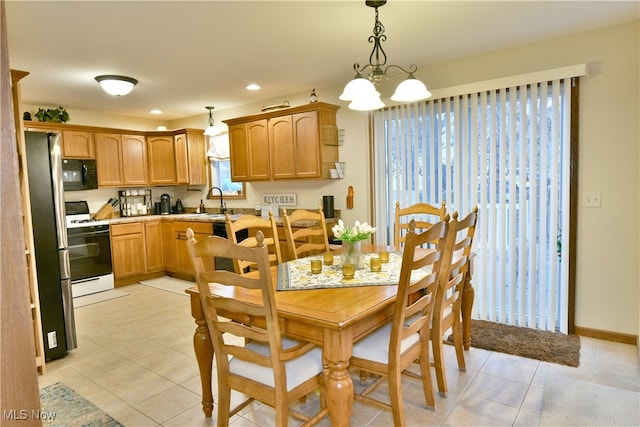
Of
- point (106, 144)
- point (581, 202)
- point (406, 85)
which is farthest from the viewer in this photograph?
point (106, 144)

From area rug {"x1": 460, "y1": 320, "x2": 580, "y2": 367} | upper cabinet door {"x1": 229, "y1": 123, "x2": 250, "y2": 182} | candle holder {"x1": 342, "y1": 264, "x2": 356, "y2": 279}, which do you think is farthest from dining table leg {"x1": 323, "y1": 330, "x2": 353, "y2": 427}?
upper cabinet door {"x1": 229, "y1": 123, "x2": 250, "y2": 182}

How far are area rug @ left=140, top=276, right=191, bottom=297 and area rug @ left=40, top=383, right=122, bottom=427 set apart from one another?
2361 mm

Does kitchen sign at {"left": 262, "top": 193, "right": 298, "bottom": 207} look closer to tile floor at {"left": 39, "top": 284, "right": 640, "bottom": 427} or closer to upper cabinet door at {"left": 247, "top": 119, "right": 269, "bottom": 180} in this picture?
upper cabinet door at {"left": 247, "top": 119, "right": 269, "bottom": 180}

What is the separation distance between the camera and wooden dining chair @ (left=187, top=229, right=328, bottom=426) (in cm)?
152

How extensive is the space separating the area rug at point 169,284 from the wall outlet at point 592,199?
14.3 ft

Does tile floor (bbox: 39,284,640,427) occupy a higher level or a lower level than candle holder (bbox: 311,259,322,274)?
lower

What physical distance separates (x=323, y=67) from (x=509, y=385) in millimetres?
2997

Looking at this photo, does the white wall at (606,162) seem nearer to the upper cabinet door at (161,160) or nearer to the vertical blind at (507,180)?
the vertical blind at (507,180)

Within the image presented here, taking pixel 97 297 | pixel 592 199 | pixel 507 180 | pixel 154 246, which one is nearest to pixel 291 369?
pixel 507 180

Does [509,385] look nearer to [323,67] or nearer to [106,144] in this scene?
[323,67]

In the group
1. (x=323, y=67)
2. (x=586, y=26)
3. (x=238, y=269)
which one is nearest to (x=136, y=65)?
(x=323, y=67)

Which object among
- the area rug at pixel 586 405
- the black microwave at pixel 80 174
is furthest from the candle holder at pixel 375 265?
the black microwave at pixel 80 174

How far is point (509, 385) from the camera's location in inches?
94.8

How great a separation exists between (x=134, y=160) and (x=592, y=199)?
219 inches
